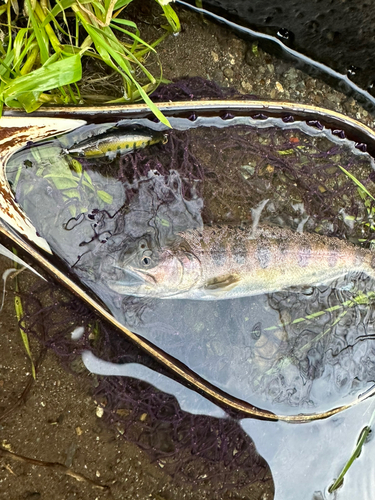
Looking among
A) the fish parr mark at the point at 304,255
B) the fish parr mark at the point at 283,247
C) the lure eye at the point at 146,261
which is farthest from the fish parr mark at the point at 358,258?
the lure eye at the point at 146,261

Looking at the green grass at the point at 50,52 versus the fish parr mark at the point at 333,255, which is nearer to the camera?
the green grass at the point at 50,52

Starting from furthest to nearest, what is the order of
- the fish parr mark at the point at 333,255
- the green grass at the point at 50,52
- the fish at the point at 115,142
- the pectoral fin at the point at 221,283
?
1. the fish parr mark at the point at 333,255
2. the pectoral fin at the point at 221,283
3. the fish at the point at 115,142
4. the green grass at the point at 50,52

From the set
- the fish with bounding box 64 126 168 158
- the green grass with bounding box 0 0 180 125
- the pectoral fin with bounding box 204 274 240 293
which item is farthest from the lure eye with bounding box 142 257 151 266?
the green grass with bounding box 0 0 180 125

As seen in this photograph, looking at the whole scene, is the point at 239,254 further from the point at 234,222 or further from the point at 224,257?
the point at 234,222

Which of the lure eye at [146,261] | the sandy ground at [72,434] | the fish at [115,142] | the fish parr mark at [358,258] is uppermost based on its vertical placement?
the fish at [115,142]

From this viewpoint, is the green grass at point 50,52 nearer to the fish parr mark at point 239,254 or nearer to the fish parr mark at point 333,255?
Result: the fish parr mark at point 239,254

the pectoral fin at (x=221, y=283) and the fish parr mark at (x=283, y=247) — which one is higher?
the fish parr mark at (x=283, y=247)

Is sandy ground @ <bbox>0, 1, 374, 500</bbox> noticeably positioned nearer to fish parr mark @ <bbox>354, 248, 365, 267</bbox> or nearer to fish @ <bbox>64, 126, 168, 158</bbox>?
fish @ <bbox>64, 126, 168, 158</bbox>
